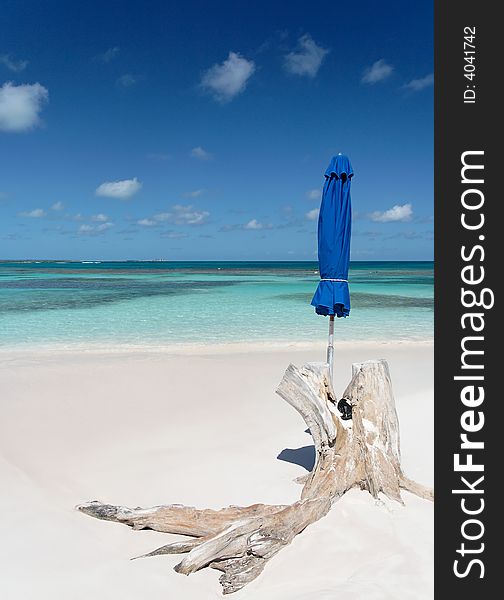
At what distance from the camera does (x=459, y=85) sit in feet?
10.9

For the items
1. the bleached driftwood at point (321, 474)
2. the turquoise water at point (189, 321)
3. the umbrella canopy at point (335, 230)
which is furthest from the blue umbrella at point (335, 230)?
the turquoise water at point (189, 321)

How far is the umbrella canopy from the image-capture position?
457 cm

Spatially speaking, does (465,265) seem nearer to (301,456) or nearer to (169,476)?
(301,456)

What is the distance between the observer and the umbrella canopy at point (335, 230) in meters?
4.57

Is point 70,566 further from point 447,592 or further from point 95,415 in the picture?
point 95,415

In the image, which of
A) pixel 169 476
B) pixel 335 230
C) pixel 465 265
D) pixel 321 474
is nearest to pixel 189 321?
pixel 169 476

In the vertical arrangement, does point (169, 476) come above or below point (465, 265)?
below

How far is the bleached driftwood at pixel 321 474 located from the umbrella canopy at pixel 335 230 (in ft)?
2.69

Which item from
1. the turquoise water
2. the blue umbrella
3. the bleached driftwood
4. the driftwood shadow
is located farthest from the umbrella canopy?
the turquoise water

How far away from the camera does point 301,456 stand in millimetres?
5574

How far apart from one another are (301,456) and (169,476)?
4.86 feet

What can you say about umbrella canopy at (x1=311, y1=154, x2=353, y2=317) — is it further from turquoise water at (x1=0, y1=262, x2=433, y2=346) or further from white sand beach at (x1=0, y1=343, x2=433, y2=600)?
turquoise water at (x1=0, y1=262, x2=433, y2=346)

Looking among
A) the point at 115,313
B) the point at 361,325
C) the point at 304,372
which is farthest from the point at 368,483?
the point at 115,313

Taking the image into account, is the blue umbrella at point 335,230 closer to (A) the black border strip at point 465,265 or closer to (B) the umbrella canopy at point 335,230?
(B) the umbrella canopy at point 335,230
